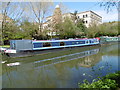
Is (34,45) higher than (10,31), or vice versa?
(10,31)

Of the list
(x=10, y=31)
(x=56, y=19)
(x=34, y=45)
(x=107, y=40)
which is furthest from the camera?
(x=107, y=40)

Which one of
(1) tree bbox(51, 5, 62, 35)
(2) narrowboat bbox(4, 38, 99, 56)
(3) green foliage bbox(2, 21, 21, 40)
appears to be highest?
(1) tree bbox(51, 5, 62, 35)

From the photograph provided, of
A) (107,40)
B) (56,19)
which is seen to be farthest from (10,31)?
(107,40)

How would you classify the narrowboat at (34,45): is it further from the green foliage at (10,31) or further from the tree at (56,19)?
the tree at (56,19)

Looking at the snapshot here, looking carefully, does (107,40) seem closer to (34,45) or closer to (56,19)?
(56,19)

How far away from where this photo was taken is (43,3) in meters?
16.6

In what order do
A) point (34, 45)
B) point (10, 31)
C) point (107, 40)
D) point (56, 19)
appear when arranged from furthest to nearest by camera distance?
point (107, 40)
point (56, 19)
point (10, 31)
point (34, 45)

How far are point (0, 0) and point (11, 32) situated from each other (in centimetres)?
369

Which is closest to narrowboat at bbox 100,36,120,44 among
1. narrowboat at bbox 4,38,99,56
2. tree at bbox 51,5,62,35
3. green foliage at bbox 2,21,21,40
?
narrowboat at bbox 4,38,99,56

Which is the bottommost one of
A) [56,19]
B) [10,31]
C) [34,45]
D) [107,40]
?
[34,45]

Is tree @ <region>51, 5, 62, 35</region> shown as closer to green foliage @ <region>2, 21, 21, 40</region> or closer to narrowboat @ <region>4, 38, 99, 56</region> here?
narrowboat @ <region>4, 38, 99, 56</region>

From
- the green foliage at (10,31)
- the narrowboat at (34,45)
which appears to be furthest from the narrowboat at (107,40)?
the green foliage at (10,31)

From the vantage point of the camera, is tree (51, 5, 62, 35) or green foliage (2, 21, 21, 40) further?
tree (51, 5, 62, 35)

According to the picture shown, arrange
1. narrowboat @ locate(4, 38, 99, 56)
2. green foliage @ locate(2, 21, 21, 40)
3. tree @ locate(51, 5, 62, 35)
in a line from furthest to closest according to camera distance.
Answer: tree @ locate(51, 5, 62, 35), green foliage @ locate(2, 21, 21, 40), narrowboat @ locate(4, 38, 99, 56)
